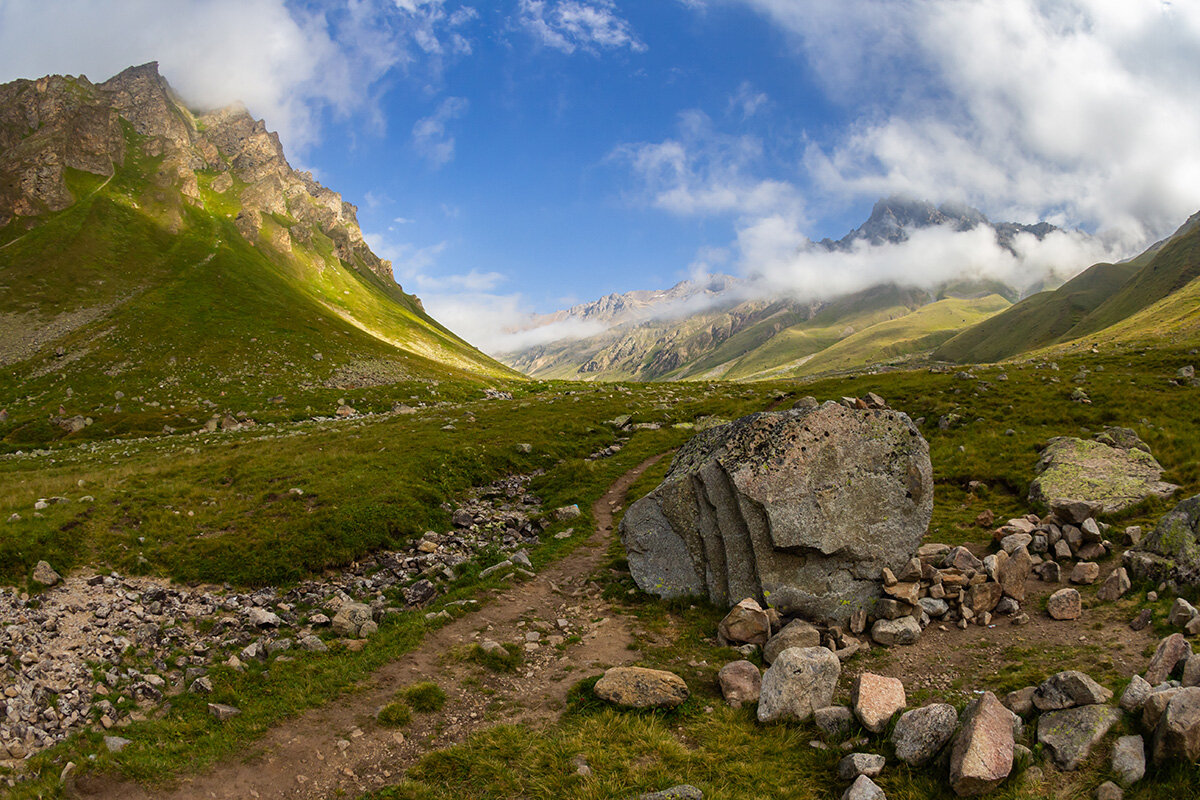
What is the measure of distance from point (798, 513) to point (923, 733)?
7.51m

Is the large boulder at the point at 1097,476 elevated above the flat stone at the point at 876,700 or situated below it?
above

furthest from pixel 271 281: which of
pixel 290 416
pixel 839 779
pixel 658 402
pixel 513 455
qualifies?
pixel 839 779

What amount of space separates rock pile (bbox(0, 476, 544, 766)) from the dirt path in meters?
2.65

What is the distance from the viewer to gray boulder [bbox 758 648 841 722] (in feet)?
37.2

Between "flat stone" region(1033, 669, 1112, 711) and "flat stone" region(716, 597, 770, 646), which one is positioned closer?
"flat stone" region(1033, 669, 1112, 711)

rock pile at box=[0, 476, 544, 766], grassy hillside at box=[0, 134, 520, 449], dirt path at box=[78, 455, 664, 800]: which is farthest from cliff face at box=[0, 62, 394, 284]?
dirt path at box=[78, 455, 664, 800]

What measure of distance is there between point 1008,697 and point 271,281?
158 metres

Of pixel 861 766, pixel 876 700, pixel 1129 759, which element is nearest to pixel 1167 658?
pixel 1129 759

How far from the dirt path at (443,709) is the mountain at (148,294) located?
2224 inches

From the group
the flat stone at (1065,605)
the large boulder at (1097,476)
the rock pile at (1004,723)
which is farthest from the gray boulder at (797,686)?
the large boulder at (1097,476)

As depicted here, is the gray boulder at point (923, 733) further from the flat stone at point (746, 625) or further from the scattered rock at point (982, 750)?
the flat stone at point (746, 625)

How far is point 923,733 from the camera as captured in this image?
9406 millimetres

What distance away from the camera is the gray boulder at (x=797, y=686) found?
446 inches

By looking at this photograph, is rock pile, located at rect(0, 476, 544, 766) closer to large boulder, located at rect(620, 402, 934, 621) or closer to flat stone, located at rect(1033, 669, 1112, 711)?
large boulder, located at rect(620, 402, 934, 621)
